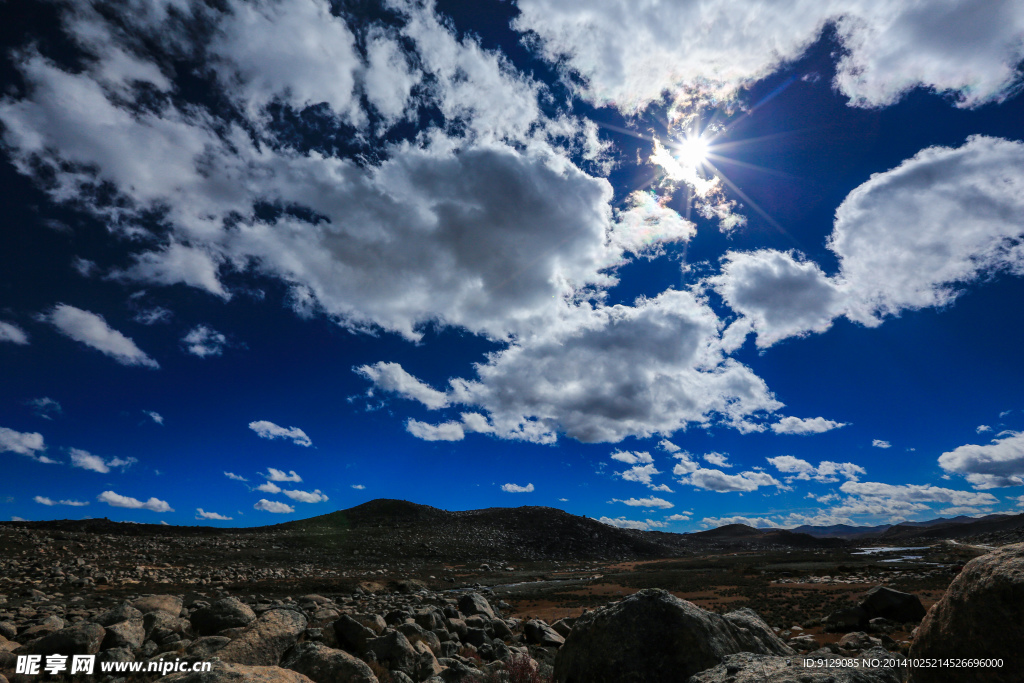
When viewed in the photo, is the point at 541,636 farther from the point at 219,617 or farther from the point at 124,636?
the point at 124,636

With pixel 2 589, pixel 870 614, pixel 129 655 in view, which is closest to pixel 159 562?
pixel 2 589

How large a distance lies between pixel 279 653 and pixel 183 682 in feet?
20.3

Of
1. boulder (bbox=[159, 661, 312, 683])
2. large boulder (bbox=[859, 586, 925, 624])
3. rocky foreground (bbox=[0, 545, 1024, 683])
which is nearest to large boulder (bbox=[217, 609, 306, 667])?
rocky foreground (bbox=[0, 545, 1024, 683])

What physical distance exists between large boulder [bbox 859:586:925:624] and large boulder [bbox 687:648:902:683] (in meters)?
19.5

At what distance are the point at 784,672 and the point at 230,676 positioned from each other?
6.71 metres

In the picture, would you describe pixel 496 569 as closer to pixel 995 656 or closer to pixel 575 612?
pixel 575 612

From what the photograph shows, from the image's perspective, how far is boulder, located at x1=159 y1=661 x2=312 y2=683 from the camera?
5.45m

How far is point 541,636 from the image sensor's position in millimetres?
16562

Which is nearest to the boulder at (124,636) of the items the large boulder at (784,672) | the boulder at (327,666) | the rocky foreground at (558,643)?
the rocky foreground at (558,643)

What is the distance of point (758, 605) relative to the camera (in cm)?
2855

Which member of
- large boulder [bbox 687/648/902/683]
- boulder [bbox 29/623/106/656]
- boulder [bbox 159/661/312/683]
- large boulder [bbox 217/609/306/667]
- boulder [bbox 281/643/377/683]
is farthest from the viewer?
boulder [bbox 29/623/106/656]

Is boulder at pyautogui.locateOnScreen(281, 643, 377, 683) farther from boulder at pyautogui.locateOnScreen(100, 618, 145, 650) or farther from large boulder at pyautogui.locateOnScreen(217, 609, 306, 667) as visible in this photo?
boulder at pyautogui.locateOnScreen(100, 618, 145, 650)

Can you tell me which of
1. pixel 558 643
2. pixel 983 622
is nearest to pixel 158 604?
pixel 558 643

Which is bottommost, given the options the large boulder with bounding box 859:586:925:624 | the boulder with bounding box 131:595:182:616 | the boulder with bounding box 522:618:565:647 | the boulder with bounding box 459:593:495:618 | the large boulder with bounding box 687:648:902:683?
the large boulder with bounding box 859:586:925:624
